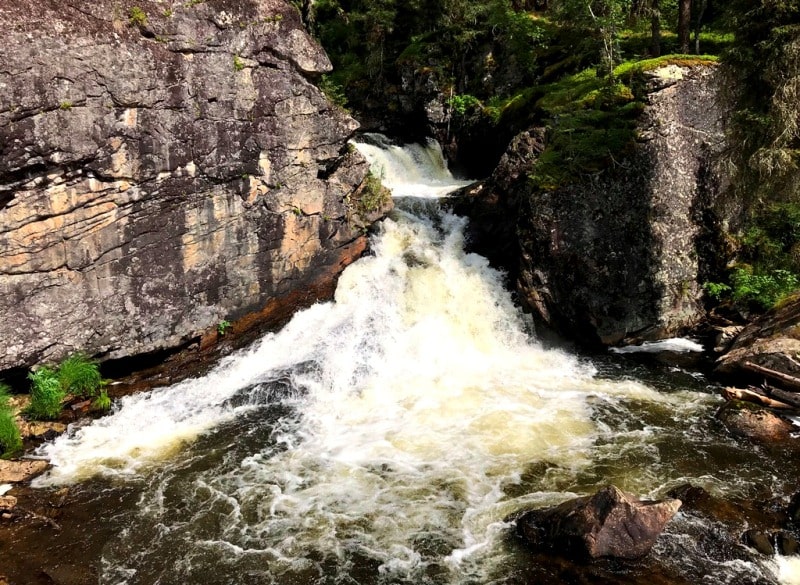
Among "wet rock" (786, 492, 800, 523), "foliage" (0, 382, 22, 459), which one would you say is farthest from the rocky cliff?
"foliage" (0, 382, 22, 459)

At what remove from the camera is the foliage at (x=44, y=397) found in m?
11.8

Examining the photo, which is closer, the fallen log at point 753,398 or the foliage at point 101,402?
the fallen log at point 753,398

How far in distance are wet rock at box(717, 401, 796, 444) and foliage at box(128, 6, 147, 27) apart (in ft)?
51.6

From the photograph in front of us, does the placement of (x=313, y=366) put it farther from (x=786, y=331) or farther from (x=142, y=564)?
(x=786, y=331)

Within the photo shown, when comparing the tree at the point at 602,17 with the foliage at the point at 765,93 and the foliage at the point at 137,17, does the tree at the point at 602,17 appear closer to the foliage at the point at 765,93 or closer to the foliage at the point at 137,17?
the foliage at the point at 765,93

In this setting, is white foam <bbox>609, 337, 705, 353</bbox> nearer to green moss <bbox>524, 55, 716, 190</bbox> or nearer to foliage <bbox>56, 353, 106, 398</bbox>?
green moss <bbox>524, 55, 716, 190</bbox>

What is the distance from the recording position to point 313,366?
13.9m

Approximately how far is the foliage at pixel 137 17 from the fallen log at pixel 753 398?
1591cm

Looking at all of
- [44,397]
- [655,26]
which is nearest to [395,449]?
[44,397]

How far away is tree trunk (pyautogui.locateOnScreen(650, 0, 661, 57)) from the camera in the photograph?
18.2 m

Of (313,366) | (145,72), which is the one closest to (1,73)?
(145,72)

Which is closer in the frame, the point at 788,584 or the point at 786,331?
the point at 788,584

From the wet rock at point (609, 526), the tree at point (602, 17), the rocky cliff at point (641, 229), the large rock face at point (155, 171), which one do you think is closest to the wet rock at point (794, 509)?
the wet rock at point (609, 526)

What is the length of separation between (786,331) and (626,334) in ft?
12.3
